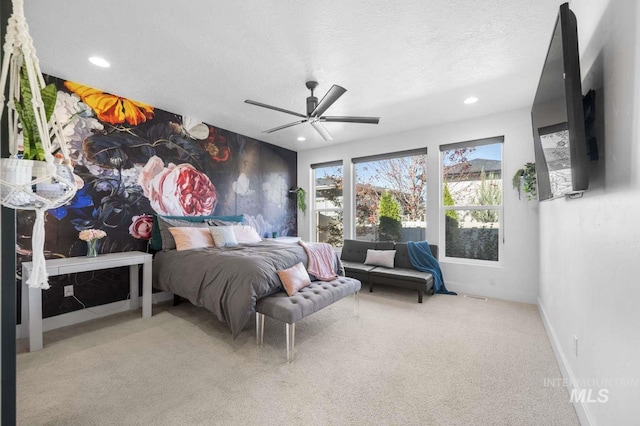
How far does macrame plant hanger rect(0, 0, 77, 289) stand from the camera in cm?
90

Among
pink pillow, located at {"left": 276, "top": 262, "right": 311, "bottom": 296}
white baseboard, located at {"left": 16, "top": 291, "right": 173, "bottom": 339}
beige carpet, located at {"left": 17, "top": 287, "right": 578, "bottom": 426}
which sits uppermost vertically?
pink pillow, located at {"left": 276, "top": 262, "right": 311, "bottom": 296}

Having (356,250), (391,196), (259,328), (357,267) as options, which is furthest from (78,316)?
(391,196)

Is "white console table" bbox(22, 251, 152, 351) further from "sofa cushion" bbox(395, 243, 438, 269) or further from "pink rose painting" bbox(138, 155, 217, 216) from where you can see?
"sofa cushion" bbox(395, 243, 438, 269)

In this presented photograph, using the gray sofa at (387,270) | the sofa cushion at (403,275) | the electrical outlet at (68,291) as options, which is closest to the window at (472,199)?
the gray sofa at (387,270)

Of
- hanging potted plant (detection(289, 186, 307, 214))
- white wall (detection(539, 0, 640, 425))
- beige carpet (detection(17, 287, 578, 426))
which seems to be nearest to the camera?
white wall (detection(539, 0, 640, 425))

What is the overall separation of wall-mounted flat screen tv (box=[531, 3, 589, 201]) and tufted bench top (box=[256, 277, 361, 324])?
1958mm

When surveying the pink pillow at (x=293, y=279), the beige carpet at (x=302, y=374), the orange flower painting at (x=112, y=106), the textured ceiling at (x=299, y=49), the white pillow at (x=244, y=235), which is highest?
the textured ceiling at (x=299, y=49)

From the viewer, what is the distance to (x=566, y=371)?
1.87 meters

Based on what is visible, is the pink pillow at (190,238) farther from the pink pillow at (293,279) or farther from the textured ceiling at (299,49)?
the textured ceiling at (299,49)

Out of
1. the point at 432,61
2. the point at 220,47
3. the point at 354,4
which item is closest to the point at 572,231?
the point at 432,61

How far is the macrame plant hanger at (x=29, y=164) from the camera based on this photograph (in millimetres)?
899

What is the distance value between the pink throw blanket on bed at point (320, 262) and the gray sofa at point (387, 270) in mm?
945

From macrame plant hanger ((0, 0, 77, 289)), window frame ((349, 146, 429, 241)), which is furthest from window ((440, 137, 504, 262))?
macrame plant hanger ((0, 0, 77, 289))

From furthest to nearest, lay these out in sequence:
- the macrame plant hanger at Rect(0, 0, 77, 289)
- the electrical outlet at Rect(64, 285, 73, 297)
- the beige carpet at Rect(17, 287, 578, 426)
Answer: the electrical outlet at Rect(64, 285, 73, 297) < the beige carpet at Rect(17, 287, 578, 426) < the macrame plant hanger at Rect(0, 0, 77, 289)
